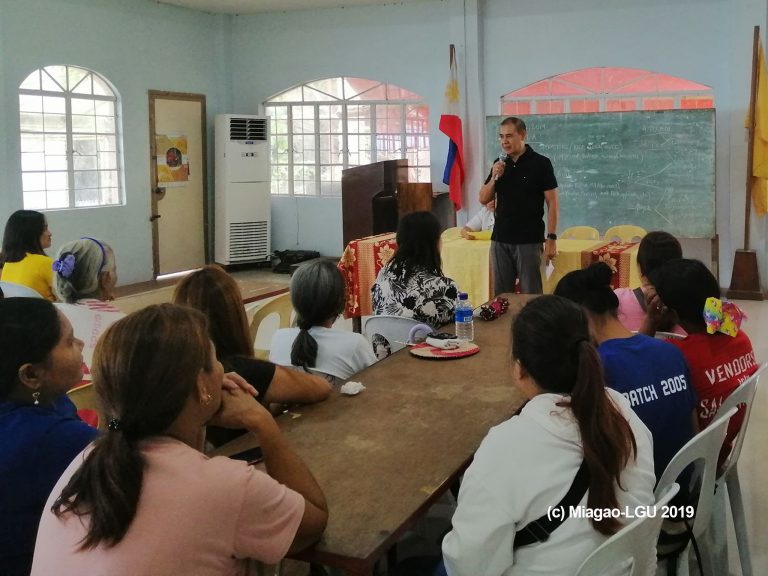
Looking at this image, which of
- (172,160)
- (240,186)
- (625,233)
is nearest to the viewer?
(625,233)

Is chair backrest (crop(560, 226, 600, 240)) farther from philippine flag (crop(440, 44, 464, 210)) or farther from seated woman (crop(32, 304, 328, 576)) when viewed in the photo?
seated woman (crop(32, 304, 328, 576))

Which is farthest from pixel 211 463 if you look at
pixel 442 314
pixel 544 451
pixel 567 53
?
pixel 567 53

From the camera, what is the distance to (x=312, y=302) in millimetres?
2691

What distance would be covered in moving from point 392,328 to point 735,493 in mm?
1517

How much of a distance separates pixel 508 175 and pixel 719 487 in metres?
2.87

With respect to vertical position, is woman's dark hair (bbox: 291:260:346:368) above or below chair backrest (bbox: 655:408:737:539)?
above

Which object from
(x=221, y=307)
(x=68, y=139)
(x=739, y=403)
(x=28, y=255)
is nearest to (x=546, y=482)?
(x=739, y=403)

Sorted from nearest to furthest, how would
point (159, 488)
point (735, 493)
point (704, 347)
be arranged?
point (159, 488), point (704, 347), point (735, 493)

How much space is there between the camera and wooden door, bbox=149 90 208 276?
29.1 ft

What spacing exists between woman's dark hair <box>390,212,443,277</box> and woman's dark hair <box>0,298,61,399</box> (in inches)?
80.3

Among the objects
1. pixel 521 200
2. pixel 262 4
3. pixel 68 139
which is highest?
pixel 262 4

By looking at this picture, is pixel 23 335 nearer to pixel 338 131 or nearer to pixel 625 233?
pixel 625 233

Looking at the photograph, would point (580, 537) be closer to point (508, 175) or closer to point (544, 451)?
point (544, 451)

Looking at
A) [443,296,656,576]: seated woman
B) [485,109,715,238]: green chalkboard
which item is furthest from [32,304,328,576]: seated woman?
[485,109,715,238]: green chalkboard
